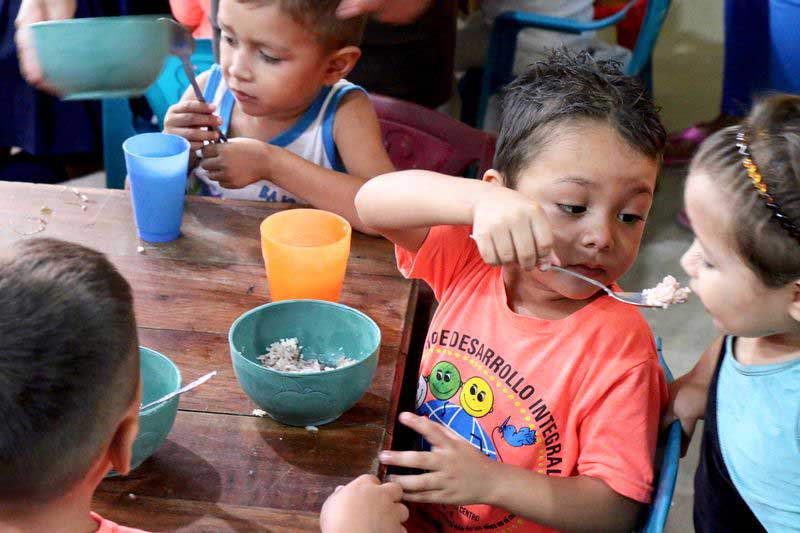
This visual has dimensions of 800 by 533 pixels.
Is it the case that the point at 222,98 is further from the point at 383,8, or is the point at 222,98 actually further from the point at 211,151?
the point at 383,8

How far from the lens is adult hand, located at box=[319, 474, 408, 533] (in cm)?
89

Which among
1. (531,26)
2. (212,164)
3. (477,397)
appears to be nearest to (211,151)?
(212,164)

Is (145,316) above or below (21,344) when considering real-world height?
below

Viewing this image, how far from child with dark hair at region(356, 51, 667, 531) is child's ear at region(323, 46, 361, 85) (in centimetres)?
52

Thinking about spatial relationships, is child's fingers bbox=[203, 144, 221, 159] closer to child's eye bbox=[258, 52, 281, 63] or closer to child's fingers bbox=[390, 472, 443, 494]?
child's eye bbox=[258, 52, 281, 63]

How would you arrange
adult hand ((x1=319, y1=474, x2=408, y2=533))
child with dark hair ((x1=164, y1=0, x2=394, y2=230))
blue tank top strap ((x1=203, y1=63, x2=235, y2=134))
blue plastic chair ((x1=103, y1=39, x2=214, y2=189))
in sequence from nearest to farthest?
1. adult hand ((x1=319, y1=474, x2=408, y2=533))
2. child with dark hair ((x1=164, y1=0, x2=394, y2=230))
3. blue tank top strap ((x1=203, y1=63, x2=235, y2=134))
4. blue plastic chair ((x1=103, y1=39, x2=214, y2=189))

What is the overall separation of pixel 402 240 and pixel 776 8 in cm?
228

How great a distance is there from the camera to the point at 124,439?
799 mm

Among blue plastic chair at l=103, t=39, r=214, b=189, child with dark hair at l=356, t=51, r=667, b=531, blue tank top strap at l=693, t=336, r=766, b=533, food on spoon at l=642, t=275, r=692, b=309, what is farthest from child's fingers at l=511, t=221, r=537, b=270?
blue plastic chair at l=103, t=39, r=214, b=189

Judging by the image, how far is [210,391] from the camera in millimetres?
1104

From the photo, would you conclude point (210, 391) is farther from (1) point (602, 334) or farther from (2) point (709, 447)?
(2) point (709, 447)

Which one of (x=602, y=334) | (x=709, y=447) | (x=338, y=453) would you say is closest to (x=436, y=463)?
(x=338, y=453)

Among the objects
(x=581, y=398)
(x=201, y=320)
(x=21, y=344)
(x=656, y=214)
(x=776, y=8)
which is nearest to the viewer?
(x=21, y=344)

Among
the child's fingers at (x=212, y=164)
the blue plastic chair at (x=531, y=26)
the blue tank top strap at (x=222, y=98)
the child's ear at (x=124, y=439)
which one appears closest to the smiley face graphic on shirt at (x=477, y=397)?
the child's ear at (x=124, y=439)
